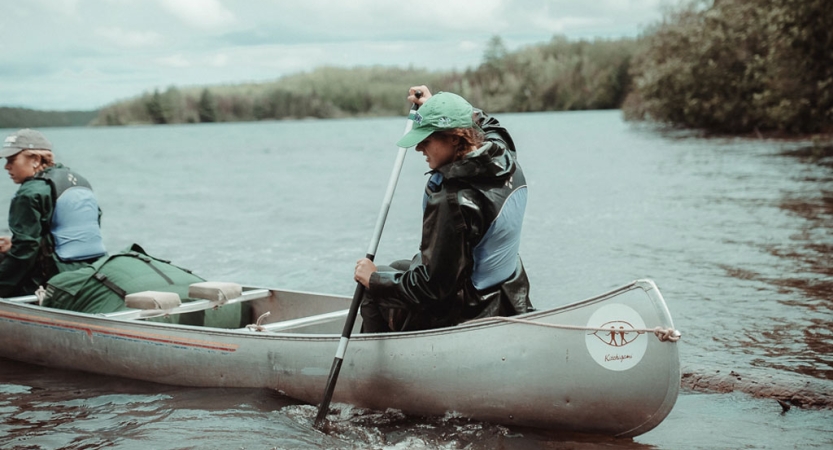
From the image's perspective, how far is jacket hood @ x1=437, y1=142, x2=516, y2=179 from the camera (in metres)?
4.61

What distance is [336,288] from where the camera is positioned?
10.7m

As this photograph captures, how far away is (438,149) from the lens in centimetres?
478

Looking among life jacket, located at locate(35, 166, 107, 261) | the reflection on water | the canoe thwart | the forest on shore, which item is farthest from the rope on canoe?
the forest on shore

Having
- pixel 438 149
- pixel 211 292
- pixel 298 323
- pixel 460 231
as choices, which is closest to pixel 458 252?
pixel 460 231

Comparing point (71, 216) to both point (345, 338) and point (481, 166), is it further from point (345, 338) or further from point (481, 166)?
point (481, 166)

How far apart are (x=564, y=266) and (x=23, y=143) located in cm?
686

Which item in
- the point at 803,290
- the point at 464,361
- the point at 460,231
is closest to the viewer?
the point at 460,231

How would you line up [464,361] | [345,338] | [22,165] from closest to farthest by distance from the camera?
[464,361], [345,338], [22,165]

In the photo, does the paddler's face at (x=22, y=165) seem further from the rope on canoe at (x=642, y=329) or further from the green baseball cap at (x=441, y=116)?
the rope on canoe at (x=642, y=329)

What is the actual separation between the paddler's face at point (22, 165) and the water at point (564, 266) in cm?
154

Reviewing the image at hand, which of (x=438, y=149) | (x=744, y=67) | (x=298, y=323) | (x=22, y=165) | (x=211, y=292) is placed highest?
(x=744, y=67)

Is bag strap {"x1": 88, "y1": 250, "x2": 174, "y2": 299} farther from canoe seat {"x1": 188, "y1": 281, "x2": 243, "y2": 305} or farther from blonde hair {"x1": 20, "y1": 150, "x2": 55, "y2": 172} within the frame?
blonde hair {"x1": 20, "y1": 150, "x2": 55, "y2": 172}

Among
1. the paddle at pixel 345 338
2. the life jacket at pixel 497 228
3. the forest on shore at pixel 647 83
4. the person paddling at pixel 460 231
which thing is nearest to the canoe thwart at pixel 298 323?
the paddle at pixel 345 338

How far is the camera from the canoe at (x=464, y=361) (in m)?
4.49
